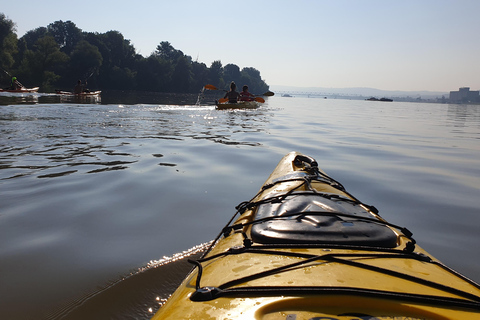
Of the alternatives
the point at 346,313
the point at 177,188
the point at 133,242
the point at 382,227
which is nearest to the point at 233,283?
the point at 346,313

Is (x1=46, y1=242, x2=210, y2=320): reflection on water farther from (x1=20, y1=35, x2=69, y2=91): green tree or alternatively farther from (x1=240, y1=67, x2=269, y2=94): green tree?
(x1=240, y1=67, x2=269, y2=94): green tree

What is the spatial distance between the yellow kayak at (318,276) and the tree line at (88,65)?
49.8 m

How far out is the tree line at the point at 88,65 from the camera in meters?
47.2

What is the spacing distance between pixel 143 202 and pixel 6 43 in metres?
52.6

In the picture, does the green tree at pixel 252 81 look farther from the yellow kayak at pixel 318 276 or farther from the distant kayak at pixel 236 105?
the yellow kayak at pixel 318 276

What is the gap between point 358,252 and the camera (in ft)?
6.36

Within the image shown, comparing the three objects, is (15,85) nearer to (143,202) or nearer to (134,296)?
(143,202)

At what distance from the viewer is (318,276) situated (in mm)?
1628

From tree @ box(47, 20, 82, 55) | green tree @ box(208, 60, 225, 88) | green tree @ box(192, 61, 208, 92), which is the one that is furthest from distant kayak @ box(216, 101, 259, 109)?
tree @ box(47, 20, 82, 55)

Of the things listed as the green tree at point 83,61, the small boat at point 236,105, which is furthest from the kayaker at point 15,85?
the green tree at point 83,61

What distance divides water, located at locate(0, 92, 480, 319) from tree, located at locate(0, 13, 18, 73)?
43679mm

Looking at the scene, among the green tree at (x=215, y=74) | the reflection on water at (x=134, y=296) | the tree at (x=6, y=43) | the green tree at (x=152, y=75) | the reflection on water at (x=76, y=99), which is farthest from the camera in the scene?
the green tree at (x=215, y=74)

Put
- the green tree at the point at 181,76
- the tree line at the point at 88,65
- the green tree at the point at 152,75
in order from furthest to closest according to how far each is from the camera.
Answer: the green tree at the point at 181,76 → the green tree at the point at 152,75 → the tree line at the point at 88,65

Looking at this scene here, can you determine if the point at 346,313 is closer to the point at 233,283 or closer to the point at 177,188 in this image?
the point at 233,283
